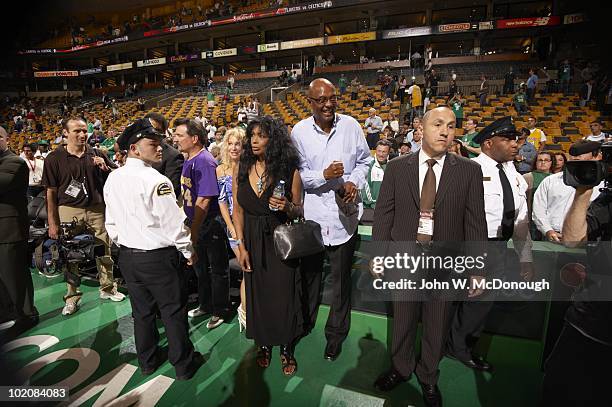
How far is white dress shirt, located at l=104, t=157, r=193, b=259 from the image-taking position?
199 centimetres

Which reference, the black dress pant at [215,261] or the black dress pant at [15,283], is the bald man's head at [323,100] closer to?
the black dress pant at [215,261]

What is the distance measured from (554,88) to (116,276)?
17.1 metres

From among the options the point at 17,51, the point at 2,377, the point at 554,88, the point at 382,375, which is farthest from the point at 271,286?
the point at 554,88

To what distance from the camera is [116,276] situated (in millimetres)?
3781

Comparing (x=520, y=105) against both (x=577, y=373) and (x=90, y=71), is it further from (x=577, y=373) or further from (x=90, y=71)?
(x=90, y=71)

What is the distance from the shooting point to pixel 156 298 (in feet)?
7.00

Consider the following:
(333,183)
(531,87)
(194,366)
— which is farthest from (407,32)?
(194,366)

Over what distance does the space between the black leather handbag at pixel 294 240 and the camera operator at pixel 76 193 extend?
7.57 feet

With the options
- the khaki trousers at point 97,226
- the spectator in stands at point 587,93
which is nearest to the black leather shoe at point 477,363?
the khaki trousers at point 97,226

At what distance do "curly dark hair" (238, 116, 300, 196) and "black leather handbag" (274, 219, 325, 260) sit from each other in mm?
282

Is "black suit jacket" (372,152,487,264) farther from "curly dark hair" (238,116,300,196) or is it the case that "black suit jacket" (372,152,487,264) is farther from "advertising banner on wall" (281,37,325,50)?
"advertising banner on wall" (281,37,325,50)

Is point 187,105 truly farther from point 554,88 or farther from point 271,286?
point 271,286

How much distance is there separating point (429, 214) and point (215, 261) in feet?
5.86

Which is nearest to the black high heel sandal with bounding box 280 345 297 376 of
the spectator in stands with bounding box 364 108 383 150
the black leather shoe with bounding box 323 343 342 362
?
the black leather shoe with bounding box 323 343 342 362
